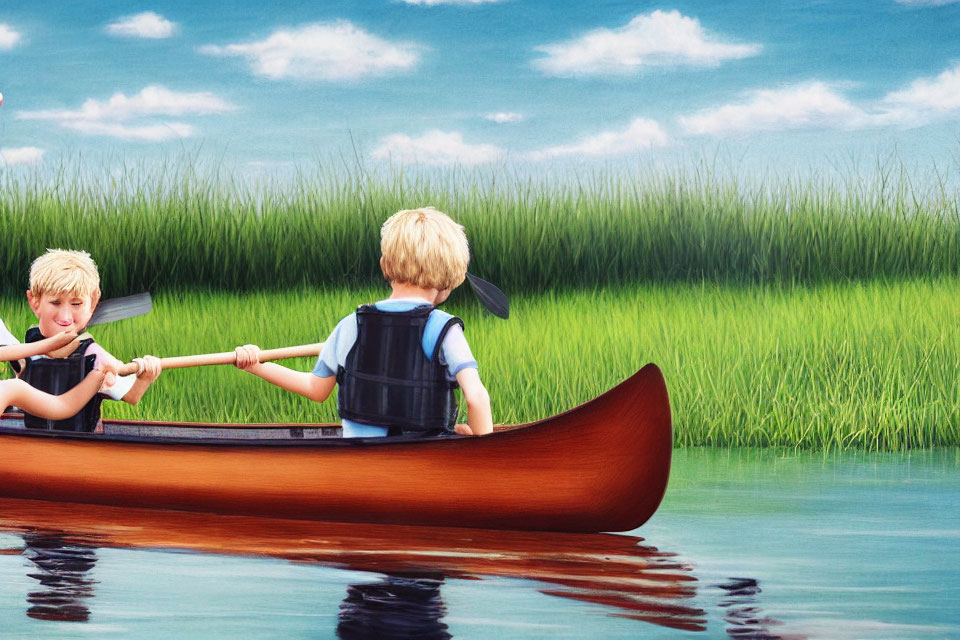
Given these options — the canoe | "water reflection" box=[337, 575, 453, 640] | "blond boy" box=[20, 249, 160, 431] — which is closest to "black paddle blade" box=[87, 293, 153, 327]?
"blond boy" box=[20, 249, 160, 431]

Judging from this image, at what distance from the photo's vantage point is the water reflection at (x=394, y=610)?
3809 millimetres

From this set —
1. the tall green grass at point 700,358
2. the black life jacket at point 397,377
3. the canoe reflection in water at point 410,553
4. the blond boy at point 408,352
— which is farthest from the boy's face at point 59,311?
the tall green grass at point 700,358

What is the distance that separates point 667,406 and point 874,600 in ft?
3.32

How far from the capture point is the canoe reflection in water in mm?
A: 4152

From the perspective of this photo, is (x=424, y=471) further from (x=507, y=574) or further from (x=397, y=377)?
(x=507, y=574)

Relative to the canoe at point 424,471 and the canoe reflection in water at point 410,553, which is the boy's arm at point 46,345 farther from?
the canoe reflection in water at point 410,553

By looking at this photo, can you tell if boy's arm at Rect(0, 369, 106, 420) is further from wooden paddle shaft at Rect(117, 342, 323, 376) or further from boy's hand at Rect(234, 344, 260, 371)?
boy's hand at Rect(234, 344, 260, 371)

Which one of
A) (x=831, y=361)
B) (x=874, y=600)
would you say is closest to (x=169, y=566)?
(x=874, y=600)

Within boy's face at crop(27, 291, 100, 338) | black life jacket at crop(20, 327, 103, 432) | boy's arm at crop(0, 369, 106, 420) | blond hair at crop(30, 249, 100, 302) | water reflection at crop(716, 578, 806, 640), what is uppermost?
blond hair at crop(30, 249, 100, 302)

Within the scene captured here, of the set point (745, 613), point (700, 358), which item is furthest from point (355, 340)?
point (700, 358)

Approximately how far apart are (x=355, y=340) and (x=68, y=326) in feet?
5.11

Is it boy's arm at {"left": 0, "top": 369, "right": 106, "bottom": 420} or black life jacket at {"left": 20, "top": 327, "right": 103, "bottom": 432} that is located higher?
black life jacket at {"left": 20, "top": 327, "right": 103, "bottom": 432}

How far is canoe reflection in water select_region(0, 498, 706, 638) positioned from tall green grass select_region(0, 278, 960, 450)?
243cm

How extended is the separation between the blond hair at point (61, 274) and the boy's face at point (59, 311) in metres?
0.02
